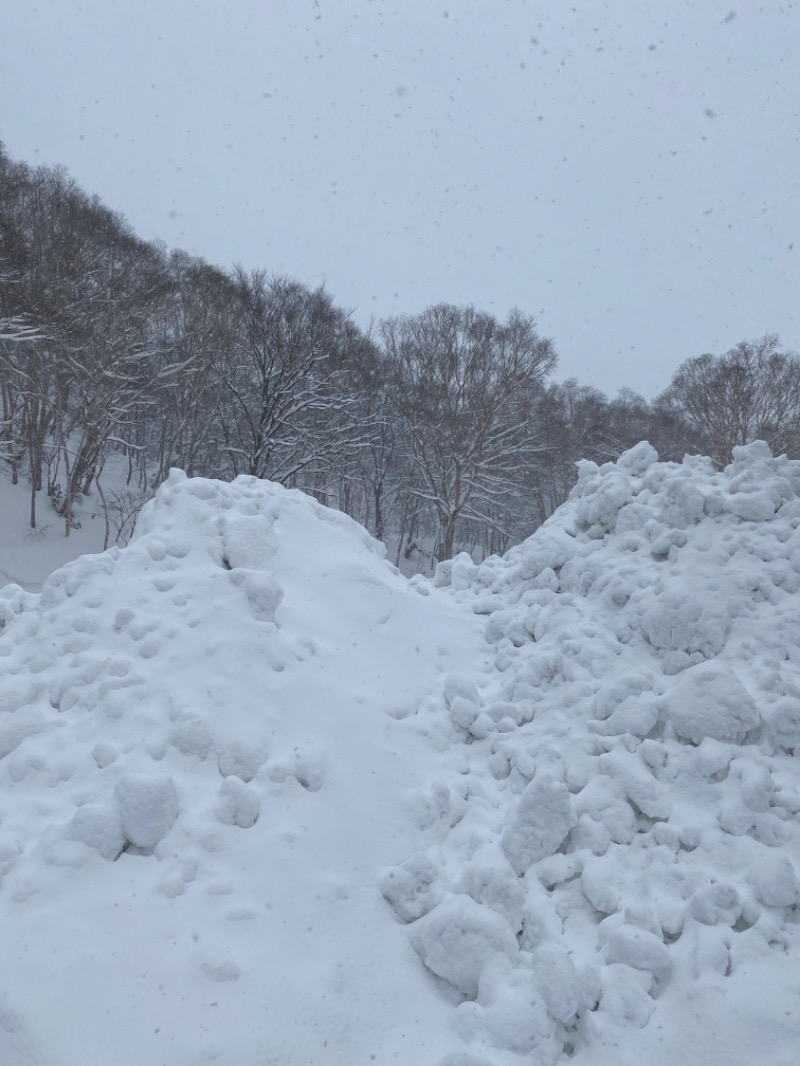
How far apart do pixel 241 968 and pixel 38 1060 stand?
0.78 m

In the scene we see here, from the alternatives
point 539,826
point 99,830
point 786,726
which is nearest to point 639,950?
point 539,826

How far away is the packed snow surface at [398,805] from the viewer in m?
2.58

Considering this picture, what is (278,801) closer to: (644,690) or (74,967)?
(74,967)

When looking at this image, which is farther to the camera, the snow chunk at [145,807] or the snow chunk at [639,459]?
the snow chunk at [639,459]

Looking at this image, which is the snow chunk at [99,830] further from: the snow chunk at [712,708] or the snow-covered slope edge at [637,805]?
the snow chunk at [712,708]

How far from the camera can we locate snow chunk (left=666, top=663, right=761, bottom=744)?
12.6 ft

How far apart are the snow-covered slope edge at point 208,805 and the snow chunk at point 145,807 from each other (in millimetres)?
10

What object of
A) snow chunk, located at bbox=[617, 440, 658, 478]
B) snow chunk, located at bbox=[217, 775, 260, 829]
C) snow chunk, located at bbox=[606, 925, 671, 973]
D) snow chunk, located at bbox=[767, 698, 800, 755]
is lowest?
snow chunk, located at bbox=[606, 925, 671, 973]

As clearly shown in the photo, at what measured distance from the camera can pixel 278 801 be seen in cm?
352

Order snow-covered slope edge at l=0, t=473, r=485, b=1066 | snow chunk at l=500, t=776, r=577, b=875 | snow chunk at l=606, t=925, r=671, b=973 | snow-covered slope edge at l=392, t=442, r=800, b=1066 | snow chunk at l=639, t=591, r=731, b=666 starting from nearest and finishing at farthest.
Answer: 1. snow-covered slope edge at l=0, t=473, r=485, b=1066
2. snow-covered slope edge at l=392, t=442, r=800, b=1066
3. snow chunk at l=606, t=925, r=671, b=973
4. snow chunk at l=500, t=776, r=577, b=875
5. snow chunk at l=639, t=591, r=731, b=666

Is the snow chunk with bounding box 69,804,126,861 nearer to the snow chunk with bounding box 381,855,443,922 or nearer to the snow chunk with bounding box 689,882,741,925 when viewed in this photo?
the snow chunk with bounding box 381,855,443,922

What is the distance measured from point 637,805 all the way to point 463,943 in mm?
1423

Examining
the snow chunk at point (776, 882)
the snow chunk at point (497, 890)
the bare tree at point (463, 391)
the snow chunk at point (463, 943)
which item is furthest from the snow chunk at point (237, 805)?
the bare tree at point (463, 391)

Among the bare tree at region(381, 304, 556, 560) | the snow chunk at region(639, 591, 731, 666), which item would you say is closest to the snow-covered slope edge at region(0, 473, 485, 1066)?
the snow chunk at region(639, 591, 731, 666)
